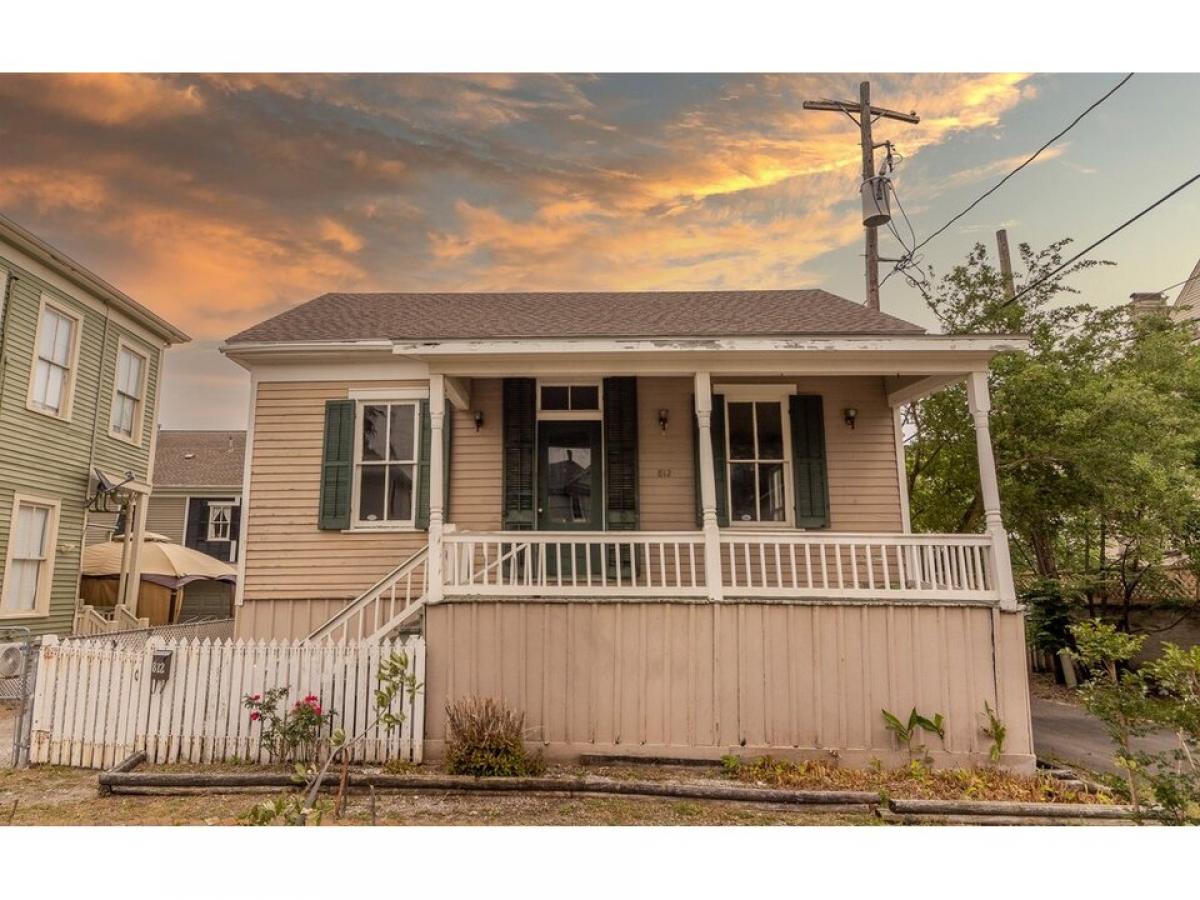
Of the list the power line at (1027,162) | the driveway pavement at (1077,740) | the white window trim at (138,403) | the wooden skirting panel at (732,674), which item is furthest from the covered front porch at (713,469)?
the white window trim at (138,403)

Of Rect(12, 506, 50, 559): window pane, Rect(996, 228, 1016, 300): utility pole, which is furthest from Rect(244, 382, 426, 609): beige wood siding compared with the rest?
Rect(996, 228, 1016, 300): utility pole

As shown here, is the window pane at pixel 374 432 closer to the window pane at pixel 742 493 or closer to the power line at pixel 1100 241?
the window pane at pixel 742 493

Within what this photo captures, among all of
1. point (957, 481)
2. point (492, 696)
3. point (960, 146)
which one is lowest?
point (492, 696)

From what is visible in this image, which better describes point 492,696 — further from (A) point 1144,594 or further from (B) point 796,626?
(A) point 1144,594

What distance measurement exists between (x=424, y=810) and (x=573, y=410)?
422cm

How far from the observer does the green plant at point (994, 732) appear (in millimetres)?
5168

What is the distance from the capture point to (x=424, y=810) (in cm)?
441

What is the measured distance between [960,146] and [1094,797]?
23.3ft

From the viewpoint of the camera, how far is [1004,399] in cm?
897

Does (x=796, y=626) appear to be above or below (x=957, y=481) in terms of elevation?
below

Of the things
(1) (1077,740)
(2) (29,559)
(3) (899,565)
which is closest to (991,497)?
(3) (899,565)

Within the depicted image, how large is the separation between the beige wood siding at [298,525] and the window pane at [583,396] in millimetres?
1797
